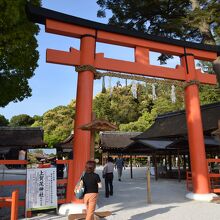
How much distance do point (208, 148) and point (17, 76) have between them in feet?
35.5

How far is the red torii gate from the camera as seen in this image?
7.43m

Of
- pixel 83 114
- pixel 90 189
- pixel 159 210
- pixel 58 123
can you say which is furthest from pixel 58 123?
pixel 90 189

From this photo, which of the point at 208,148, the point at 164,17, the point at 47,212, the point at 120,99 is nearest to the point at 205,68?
the point at 208,148

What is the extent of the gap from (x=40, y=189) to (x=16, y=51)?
4353 mm

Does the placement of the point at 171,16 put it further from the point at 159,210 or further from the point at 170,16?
the point at 159,210

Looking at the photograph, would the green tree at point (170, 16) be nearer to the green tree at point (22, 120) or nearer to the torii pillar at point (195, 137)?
the torii pillar at point (195, 137)

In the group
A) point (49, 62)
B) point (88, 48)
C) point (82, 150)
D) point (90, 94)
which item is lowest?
point (82, 150)

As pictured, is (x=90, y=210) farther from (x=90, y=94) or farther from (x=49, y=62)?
(x=49, y=62)

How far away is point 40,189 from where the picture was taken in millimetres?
6719

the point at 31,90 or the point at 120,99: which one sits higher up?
the point at 120,99

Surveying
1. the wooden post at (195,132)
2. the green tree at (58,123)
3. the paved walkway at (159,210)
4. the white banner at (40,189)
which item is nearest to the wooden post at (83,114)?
the white banner at (40,189)

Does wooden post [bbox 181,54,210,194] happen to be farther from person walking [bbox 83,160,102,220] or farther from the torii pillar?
person walking [bbox 83,160,102,220]

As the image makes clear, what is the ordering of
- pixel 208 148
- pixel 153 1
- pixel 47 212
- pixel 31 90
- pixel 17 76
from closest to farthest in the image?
pixel 47 212 < pixel 17 76 < pixel 31 90 < pixel 153 1 < pixel 208 148

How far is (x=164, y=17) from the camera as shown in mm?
12484
